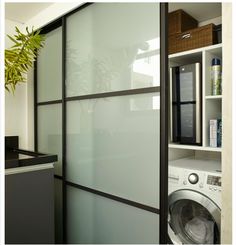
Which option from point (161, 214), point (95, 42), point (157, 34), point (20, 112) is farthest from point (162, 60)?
point (20, 112)

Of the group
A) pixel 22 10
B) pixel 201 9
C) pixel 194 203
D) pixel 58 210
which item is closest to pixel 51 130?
pixel 58 210

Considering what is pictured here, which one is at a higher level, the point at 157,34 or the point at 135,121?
the point at 157,34

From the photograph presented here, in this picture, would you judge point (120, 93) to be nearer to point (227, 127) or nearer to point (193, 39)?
point (227, 127)

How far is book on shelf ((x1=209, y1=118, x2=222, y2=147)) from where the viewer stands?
1708mm

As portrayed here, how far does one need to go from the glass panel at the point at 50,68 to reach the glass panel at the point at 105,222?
84 centimetres

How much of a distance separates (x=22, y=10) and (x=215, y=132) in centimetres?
186

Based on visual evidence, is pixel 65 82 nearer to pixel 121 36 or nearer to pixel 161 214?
pixel 121 36

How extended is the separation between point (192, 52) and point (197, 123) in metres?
0.57

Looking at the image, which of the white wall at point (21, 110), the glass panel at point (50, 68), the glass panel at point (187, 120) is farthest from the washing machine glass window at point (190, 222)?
the white wall at point (21, 110)

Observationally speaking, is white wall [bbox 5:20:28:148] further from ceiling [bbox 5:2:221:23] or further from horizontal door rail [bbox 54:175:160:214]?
horizontal door rail [bbox 54:175:160:214]

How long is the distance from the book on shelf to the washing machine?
0.18 m

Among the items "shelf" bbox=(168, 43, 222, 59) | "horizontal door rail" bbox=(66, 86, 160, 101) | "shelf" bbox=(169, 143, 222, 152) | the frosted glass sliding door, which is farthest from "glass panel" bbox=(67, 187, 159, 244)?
"shelf" bbox=(168, 43, 222, 59)

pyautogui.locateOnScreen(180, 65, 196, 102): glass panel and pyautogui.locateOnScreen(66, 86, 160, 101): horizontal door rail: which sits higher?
pyautogui.locateOnScreen(180, 65, 196, 102): glass panel

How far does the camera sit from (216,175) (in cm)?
154
